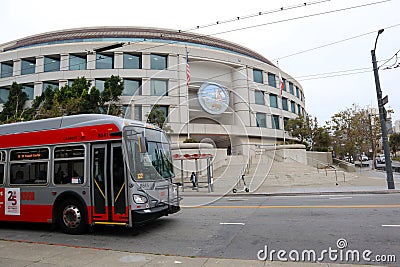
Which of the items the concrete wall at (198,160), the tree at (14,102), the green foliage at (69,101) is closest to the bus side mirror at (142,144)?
the concrete wall at (198,160)

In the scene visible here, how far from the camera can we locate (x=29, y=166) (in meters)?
8.38

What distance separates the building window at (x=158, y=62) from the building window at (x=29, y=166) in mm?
30903

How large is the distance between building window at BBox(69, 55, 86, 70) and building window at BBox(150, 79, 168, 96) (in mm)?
9040

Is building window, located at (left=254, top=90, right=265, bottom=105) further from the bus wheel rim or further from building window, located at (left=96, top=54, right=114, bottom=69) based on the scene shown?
the bus wheel rim

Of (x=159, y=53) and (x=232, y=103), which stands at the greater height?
(x=159, y=53)

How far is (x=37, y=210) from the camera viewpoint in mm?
8078

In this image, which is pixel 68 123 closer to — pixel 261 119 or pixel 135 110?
pixel 135 110

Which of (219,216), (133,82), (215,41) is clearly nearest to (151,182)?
(219,216)

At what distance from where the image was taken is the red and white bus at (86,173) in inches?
276

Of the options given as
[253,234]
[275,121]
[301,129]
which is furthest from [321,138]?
[253,234]

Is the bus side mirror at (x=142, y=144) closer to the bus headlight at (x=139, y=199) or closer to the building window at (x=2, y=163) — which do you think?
the bus headlight at (x=139, y=199)

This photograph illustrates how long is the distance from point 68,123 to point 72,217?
259 centimetres

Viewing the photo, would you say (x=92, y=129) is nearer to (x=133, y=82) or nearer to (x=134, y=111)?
(x=134, y=111)

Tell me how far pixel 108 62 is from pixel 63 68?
5.75 metres
